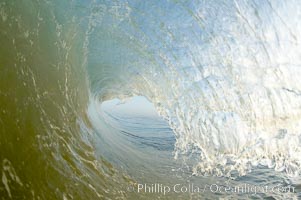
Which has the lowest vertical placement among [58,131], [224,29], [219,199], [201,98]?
[219,199]

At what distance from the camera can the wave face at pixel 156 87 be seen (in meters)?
4.83

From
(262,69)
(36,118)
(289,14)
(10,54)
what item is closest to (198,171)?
(262,69)

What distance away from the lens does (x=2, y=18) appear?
183 inches

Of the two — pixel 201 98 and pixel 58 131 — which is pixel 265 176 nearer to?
pixel 201 98

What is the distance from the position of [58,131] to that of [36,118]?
2.79 ft

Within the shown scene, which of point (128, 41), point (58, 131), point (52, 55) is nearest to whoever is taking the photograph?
point (58, 131)

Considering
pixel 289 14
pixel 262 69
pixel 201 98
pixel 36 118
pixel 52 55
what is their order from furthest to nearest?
pixel 201 98 < pixel 262 69 < pixel 289 14 < pixel 52 55 < pixel 36 118

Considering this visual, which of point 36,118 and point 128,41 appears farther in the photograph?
point 128,41

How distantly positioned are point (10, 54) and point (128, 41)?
666 cm

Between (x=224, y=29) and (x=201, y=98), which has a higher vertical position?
(x=224, y=29)

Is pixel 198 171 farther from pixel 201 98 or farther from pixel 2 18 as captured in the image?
pixel 2 18

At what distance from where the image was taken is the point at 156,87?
12.6 metres

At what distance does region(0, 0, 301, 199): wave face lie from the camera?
15.8 feet

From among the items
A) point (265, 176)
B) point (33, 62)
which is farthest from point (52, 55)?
point (265, 176)
